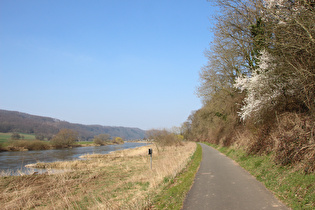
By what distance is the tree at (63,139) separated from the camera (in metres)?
71.6

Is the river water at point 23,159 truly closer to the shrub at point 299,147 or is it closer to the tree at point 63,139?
the shrub at point 299,147

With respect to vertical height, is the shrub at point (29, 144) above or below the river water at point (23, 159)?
above

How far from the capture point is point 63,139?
245ft

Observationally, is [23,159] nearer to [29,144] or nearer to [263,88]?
[29,144]

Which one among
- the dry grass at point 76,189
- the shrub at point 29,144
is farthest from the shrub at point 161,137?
the shrub at point 29,144

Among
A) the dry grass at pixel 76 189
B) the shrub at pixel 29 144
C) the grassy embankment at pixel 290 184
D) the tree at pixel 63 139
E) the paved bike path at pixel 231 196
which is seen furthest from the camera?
the tree at pixel 63 139

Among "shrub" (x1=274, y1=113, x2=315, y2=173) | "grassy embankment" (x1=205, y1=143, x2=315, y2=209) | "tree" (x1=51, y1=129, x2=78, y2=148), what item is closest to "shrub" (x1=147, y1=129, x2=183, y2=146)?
"grassy embankment" (x1=205, y1=143, x2=315, y2=209)

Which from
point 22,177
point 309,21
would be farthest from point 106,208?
point 22,177

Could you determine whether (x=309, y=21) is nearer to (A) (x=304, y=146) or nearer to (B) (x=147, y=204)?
(A) (x=304, y=146)

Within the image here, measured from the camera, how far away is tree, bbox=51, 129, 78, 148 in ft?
235

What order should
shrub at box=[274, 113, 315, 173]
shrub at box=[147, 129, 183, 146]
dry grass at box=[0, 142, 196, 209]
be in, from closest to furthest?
shrub at box=[274, 113, 315, 173], dry grass at box=[0, 142, 196, 209], shrub at box=[147, 129, 183, 146]

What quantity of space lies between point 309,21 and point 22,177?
1967cm

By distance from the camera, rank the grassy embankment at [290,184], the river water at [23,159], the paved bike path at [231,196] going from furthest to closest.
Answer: the river water at [23,159]
the paved bike path at [231,196]
the grassy embankment at [290,184]

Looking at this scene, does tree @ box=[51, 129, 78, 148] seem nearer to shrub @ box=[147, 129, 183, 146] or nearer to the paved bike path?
shrub @ box=[147, 129, 183, 146]
